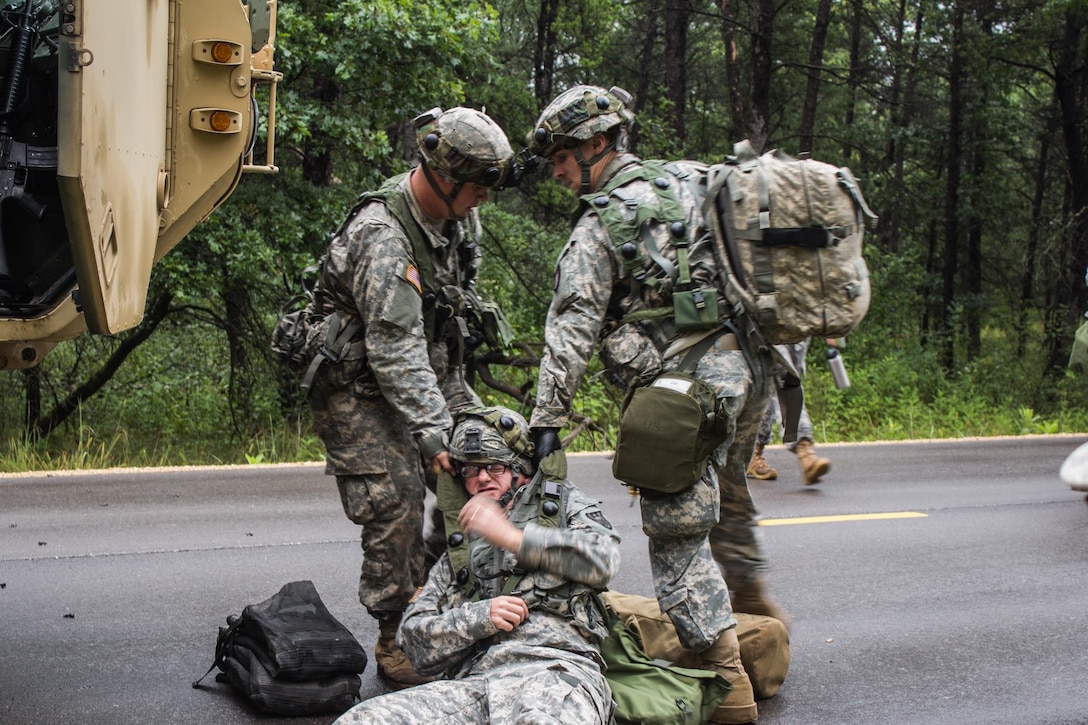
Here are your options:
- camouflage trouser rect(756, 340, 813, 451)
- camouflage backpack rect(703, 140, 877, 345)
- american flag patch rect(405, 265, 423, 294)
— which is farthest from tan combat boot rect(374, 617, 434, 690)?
camouflage trouser rect(756, 340, 813, 451)

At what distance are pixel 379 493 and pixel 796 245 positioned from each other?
1.89 m

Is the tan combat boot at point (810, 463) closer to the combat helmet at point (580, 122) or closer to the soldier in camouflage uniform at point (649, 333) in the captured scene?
the soldier in camouflage uniform at point (649, 333)

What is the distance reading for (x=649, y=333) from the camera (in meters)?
4.27

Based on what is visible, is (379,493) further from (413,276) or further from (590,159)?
(590,159)

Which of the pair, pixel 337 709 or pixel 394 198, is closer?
pixel 337 709

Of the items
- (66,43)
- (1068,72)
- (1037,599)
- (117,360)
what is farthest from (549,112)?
(1068,72)

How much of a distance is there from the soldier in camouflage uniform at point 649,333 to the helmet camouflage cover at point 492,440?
0.25 ft

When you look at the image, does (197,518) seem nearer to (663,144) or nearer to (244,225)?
(244,225)

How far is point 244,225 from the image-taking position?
1070 cm

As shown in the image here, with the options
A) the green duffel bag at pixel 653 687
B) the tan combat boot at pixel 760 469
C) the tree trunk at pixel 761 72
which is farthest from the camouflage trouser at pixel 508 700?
the tree trunk at pixel 761 72

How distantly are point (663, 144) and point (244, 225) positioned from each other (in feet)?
26.3

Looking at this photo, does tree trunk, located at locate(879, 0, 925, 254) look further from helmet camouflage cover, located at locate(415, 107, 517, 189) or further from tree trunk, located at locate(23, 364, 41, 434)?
helmet camouflage cover, located at locate(415, 107, 517, 189)

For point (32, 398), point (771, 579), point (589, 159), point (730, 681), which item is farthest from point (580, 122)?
point (32, 398)

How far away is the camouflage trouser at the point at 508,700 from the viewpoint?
319cm
